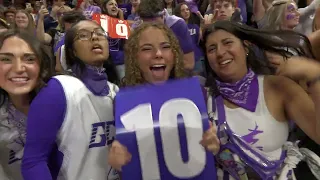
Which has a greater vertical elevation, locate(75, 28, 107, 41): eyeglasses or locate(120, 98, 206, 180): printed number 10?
locate(75, 28, 107, 41): eyeglasses

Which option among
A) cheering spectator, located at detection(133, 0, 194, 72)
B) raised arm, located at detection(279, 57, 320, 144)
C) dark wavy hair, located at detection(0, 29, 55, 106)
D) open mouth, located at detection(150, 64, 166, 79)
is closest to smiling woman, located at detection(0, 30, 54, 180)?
dark wavy hair, located at detection(0, 29, 55, 106)

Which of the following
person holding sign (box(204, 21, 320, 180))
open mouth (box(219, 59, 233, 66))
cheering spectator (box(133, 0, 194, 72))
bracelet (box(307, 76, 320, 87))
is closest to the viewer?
bracelet (box(307, 76, 320, 87))

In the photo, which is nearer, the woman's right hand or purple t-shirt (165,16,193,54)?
the woman's right hand

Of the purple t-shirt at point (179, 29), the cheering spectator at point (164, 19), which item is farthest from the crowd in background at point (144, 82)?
the purple t-shirt at point (179, 29)

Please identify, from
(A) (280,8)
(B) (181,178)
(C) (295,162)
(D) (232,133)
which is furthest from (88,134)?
(A) (280,8)

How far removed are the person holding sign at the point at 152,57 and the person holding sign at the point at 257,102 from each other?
0.13 meters

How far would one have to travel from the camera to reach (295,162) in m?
1.42

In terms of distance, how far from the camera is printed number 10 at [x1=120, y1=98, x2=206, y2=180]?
131cm

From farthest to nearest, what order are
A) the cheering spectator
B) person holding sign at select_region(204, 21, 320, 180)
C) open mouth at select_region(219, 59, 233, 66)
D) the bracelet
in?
1. the cheering spectator
2. open mouth at select_region(219, 59, 233, 66)
3. person holding sign at select_region(204, 21, 320, 180)
4. the bracelet

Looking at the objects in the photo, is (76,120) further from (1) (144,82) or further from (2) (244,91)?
(2) (244,91)

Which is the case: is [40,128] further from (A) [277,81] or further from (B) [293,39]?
(B) [293,39]

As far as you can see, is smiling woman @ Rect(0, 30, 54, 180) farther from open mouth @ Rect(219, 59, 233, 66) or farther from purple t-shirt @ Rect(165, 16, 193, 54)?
purple t-shirt @ Rect(165, 16, 193, 54)

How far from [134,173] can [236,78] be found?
0.49m

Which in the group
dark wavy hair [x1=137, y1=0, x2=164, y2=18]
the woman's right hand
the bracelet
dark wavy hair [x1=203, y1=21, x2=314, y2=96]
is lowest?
the woman's right hand
